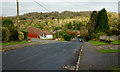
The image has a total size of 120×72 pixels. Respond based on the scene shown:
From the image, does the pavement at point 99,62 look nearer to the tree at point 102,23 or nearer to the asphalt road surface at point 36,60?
the asphalt road surface at point 36,60

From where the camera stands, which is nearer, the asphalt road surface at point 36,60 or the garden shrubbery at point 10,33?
the asphalt road surface at point 36,60

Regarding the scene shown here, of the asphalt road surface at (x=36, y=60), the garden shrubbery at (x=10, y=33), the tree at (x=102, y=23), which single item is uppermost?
the tree at (x=102, y=23)

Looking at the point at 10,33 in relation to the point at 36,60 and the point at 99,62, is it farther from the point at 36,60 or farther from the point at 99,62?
the point at 99,62

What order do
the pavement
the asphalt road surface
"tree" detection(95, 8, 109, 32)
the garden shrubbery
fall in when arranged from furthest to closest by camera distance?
"tree" detection(95, 8, 109, 32) → the garden shrubbery → the asphalt road surface → the pavement

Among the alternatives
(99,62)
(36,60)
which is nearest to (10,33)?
(36,60)

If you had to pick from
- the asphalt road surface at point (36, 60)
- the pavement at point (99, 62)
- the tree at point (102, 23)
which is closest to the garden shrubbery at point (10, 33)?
the asphalt road surface at point (36, 60)

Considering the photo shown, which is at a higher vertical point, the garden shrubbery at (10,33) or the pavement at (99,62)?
the garden shrubbery at (10,33)

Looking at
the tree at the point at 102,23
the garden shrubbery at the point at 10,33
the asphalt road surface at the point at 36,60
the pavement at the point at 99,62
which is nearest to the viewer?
the pavement at the point at 99,62

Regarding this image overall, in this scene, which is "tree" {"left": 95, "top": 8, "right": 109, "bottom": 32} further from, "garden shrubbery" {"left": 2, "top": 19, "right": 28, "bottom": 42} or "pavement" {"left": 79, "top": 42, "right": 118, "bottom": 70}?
"pavement" {"left": 79, "top": 42, "right": 118, "bottom": 70}

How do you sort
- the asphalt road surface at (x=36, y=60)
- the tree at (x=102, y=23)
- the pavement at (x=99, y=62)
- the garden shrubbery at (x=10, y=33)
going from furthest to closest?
1. the tree at (x=102, y=23)
2. the garden shrubbery at (x=10, y=33)
3. the asphalt road surface at (x=36, y=60)
4. the pavement at (x=99, y=62)

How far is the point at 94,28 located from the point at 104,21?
20.6 feet

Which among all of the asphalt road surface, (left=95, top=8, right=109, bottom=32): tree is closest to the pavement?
the asphalt road surface

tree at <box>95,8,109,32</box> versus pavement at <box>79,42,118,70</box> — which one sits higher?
tree at <box>95,8,109,32</box>

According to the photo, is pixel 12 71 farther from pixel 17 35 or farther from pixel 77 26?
pixel 77 26
